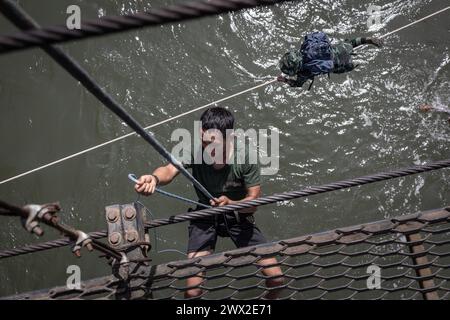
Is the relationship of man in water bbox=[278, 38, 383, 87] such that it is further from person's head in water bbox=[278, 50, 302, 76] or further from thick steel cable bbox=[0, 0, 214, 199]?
thick steel cable bbox=[0, 0, 214, 199]

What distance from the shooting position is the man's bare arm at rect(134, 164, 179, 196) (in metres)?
3.03

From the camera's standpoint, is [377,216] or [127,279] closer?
[127,279]

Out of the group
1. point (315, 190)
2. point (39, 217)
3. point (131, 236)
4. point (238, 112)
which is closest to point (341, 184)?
point (315, 190)

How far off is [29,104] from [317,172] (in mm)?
3715

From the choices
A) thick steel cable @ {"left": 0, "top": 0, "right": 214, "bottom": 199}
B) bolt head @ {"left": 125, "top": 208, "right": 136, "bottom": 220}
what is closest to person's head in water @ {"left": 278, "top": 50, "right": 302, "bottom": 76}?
bolt head @ {"left": 125, "top": 208, "right": 136, "bottom": 220}

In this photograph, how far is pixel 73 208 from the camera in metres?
5.52

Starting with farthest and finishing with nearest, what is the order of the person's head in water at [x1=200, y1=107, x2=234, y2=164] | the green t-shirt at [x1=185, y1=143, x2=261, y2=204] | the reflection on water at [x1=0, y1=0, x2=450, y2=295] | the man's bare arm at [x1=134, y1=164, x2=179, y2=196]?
the reflection on water at [x1=0, y1=0, x2=450, y2=295]
the green t-shirt at [x1=185, y1=143, x2=261, y2=204]
the person's head in water at [x1=200, y1=107, x2=234, y2=164]
the man's bare arm at [x1=134, y1=164, x2=179, y2=196]

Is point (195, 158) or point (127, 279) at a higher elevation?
point (195, 158)

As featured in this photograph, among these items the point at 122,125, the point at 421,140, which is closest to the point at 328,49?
the point at 421,140

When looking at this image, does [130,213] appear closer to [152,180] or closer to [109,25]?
[152,180]

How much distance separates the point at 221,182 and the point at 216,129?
47cm

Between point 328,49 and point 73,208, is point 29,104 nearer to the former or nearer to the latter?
point 73,208

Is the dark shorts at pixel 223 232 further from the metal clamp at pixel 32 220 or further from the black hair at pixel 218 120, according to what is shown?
the metal clamp at pixel 32 220

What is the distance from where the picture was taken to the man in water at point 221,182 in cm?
349
